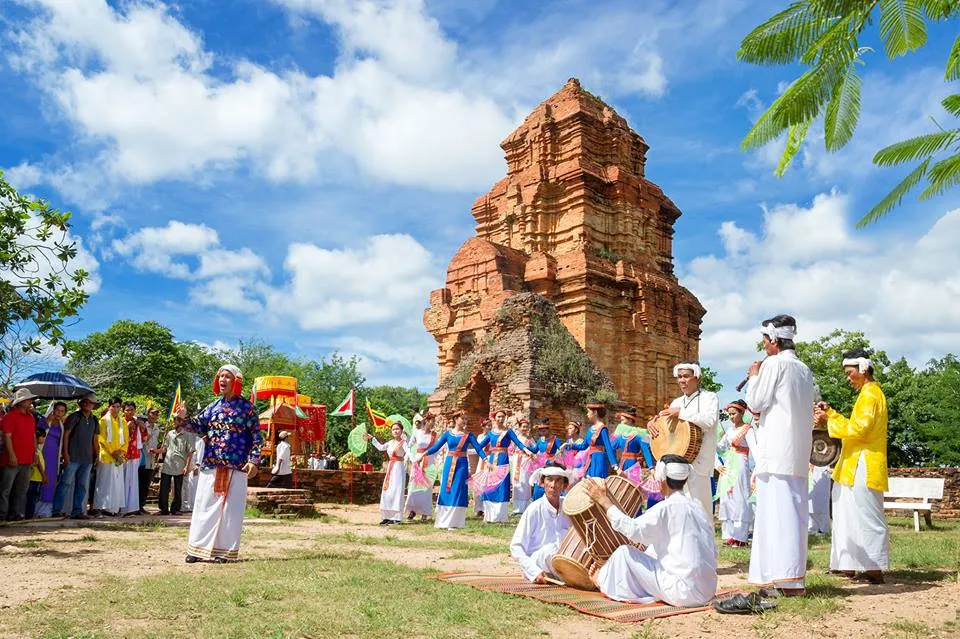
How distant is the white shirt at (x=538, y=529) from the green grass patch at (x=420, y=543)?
2073 mm

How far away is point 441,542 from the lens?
9922 mm

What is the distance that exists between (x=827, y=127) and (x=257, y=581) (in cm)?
513

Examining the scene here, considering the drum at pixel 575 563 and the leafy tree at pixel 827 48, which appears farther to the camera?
the drum at pixel 575 563

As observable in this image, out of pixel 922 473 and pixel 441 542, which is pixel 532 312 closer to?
pixel 922 473

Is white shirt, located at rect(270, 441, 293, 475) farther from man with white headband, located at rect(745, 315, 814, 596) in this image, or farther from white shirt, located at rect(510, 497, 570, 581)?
man with white headband, located at rect(745, 315, 814, 596)

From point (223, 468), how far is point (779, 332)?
5.24 meters

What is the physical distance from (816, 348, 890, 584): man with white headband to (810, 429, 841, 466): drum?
1113 millimetres

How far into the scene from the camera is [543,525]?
6.52 meters

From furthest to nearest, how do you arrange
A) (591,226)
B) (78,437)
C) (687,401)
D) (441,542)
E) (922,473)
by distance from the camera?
(591,226)
(922,473)
(78,437)
(441,542)
(687,401)

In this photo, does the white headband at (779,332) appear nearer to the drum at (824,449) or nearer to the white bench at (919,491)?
the drum at (824,449)

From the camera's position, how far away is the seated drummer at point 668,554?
5.16m

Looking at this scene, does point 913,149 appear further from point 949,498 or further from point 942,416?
point 942,416

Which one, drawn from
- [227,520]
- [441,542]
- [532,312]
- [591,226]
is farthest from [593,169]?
[227,520]

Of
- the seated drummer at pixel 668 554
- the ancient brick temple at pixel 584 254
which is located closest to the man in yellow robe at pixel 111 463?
the seated drummer at pixel 668 554
